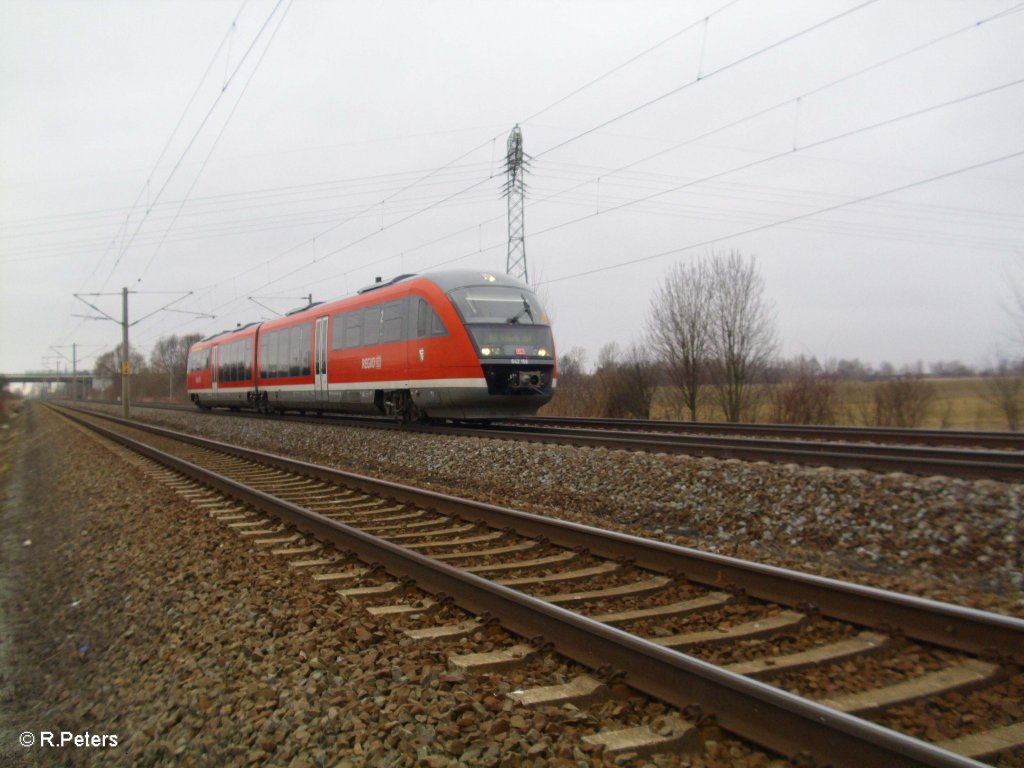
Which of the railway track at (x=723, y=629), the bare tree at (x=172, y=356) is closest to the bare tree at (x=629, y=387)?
the railway track at (x=723, y=629)

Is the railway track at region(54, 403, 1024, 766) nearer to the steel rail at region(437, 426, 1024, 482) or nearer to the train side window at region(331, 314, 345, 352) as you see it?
the steel rail at region(437, 426, 1024, 482)

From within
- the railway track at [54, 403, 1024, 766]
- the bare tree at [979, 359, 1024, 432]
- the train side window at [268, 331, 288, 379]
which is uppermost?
the train side window at [268, 331, 288, 379]

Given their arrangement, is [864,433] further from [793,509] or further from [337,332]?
[337,332]

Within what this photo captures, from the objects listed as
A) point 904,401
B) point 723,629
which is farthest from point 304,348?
point 723,629

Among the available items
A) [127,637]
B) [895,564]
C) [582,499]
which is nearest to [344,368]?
[582,499]

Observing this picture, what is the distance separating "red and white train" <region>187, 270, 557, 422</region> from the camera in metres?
13.1

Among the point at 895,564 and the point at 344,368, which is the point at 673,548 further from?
the point at 344,368

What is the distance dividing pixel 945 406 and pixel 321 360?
17316 millimetres

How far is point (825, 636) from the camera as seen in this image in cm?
408

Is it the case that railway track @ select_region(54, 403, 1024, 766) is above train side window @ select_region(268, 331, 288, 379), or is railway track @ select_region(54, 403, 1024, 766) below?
Result: below

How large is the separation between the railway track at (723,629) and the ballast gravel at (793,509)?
3.87ft

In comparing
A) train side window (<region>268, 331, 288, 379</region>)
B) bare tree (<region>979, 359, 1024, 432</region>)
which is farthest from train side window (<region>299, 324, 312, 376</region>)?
bare tree (<region>979, 359, 1024, 432</region>)

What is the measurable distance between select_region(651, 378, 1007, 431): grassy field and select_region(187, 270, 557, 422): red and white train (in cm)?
1114

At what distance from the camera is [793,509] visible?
6949 mm
